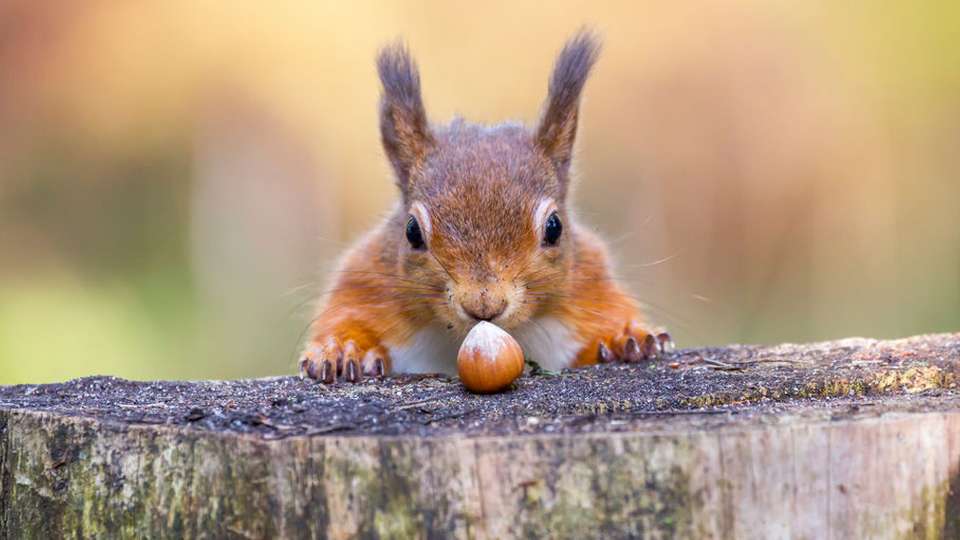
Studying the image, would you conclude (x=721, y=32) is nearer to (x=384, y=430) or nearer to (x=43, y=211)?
(x=43, y=211)

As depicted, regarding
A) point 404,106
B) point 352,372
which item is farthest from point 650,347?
point 404,106

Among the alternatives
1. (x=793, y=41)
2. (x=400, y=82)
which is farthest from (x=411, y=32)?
(x=400, y=82)

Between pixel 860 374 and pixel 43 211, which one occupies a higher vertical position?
pixel 43 211

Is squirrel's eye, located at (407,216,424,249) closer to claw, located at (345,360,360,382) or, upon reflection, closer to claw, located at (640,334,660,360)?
claw, located at (345,360,360,382)

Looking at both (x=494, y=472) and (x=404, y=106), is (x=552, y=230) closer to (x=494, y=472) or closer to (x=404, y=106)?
(x=404, y=106)

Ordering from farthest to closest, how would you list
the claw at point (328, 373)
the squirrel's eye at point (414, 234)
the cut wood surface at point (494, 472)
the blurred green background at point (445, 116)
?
the blurred green background at point (445, 116) < the squirrel's eye at point (414, 234) < the claw at point (328, 373) < the cut wood surface at point (494, 472)

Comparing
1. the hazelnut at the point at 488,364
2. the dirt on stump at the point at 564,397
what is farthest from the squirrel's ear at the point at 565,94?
the hazelnut at the point at 488,364

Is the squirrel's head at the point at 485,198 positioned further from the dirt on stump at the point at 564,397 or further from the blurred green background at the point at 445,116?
the blurred green background at the point at 445,116
